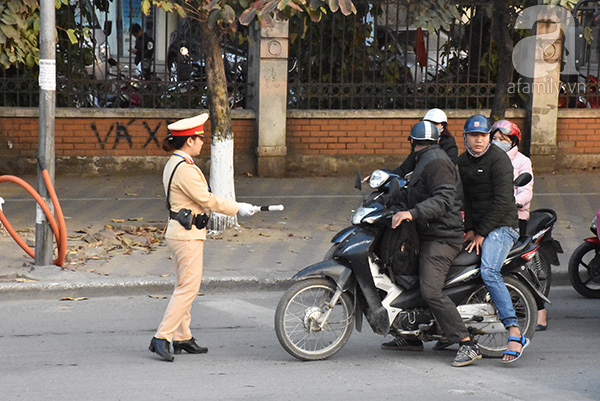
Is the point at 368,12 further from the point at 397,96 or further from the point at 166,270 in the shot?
the point at 166,270

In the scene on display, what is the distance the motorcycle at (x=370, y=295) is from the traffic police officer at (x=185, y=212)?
26.2 inches

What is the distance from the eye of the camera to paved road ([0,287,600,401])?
18.1ft

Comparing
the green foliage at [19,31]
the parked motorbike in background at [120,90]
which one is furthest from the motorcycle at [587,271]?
the parked motorbike in background at [120,90]

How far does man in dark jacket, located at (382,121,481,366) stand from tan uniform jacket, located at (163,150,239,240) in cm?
123


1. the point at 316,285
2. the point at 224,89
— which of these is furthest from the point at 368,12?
the point at 316,285

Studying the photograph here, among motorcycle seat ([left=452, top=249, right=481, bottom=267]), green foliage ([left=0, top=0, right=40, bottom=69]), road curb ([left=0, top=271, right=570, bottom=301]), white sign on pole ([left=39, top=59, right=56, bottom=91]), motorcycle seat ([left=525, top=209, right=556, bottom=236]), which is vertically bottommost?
road curb ([left=0, top=271, right=570, bottom=301])

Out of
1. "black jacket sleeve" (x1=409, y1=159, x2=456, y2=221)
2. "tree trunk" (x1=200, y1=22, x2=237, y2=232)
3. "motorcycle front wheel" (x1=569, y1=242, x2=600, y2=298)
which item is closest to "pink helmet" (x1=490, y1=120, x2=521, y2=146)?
"black jacket sleeve" (x1=409, y1=159, x2=456, y2=221)

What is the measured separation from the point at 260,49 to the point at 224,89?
3564mm

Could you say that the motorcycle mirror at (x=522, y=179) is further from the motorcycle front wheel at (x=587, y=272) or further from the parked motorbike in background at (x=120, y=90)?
the parked motorbike in background at (x=120, y=90)

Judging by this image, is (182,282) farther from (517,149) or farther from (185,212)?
(517,149)

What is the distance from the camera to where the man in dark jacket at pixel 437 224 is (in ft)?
19.6

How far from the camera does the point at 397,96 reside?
562 inches

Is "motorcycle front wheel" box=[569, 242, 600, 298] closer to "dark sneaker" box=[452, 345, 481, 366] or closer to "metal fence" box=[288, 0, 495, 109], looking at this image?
"dark sneaker" box=[452, 345, 481, 366]

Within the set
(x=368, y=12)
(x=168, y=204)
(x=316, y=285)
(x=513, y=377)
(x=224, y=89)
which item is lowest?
(x=513, y=377)
